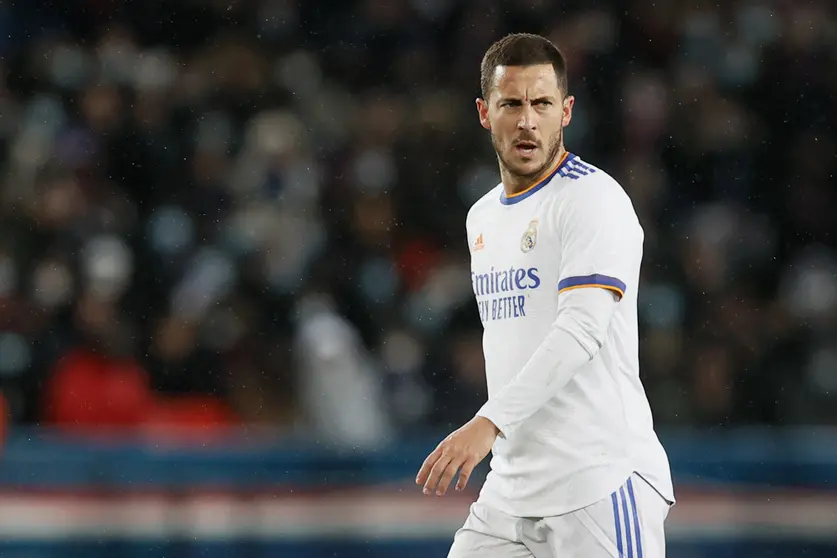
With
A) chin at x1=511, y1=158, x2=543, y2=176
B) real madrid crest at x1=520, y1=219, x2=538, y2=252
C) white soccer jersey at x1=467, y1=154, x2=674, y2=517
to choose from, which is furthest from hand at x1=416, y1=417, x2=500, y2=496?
chin at x1=511, y1=158, x2=543, y2=176

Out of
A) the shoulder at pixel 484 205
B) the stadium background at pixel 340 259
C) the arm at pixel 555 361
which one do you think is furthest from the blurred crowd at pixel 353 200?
the arm at pixel 555 361

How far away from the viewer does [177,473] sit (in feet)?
21.9

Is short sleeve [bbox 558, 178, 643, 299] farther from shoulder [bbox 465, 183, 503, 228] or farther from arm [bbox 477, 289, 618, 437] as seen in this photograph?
shoulder [bbox 465, 183, 503, 228]

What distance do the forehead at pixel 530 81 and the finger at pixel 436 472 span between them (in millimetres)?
1076

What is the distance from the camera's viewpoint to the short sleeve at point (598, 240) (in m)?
3.36

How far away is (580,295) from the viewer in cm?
334

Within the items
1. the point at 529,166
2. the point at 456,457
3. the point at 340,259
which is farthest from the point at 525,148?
the point at 340,259

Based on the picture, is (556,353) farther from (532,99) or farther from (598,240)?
(532,99)

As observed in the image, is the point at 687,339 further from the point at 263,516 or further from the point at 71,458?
the point at 71,458

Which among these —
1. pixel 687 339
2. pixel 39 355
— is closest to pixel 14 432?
pixel 39 355

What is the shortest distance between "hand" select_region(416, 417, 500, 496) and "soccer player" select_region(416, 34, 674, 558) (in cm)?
1

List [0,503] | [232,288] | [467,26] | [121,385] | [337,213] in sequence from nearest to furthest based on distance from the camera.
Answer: [0,503]
[121,385]
[232,288]
[337,213]
[467,26]

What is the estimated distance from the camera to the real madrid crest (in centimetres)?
361

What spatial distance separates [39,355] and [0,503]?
3.73 ft
